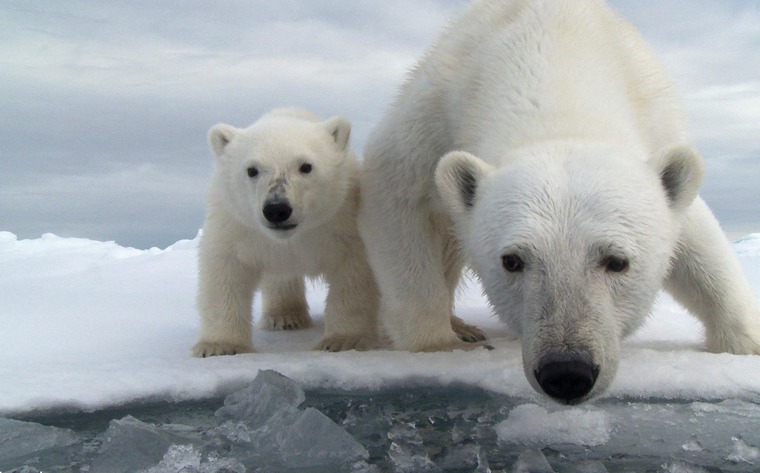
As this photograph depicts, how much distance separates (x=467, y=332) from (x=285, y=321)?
1419 millimetres

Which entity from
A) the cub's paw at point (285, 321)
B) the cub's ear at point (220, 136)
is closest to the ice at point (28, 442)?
the cub's ear at point (220, 136)

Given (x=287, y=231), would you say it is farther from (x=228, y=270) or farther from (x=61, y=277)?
(x=61, y=277)

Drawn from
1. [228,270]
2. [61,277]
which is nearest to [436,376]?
[228,270]

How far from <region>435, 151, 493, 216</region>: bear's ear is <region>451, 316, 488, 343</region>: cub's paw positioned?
2.08 metres

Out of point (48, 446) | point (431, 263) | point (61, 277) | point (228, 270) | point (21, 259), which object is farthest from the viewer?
point (21, 259)

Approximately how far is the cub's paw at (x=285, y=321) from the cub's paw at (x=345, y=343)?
116 cm

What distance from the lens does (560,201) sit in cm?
265

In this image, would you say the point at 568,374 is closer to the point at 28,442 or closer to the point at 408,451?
the point at 408,451

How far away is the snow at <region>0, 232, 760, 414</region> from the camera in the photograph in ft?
12.1

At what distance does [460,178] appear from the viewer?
3.07 metres

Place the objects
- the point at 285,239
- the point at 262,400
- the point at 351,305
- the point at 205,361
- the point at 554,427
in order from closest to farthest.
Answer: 1. the point at 554,427
2. the point at 262,400
3. the point at 205,361
4. the point at 285,239
5. the point at 351,305

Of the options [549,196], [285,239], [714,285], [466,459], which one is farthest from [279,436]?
[714,285]

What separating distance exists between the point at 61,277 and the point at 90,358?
178 inches

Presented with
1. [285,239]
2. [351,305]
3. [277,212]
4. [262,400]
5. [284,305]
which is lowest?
[262,400]
